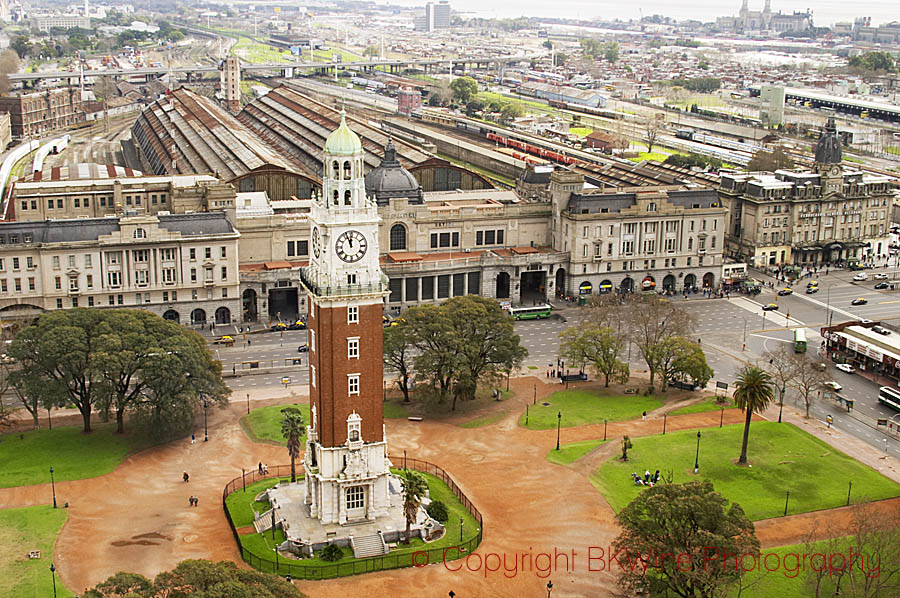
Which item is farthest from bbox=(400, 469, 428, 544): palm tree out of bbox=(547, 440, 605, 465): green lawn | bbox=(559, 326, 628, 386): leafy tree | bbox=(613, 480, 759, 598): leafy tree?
bbox=(559, 326, 628, 386): leafy tree

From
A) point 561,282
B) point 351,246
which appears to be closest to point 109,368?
point 351,246

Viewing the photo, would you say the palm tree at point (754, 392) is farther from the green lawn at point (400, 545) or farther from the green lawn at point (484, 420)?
the green lawn at point (400, 545)

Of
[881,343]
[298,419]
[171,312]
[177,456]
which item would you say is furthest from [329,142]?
[881,343]

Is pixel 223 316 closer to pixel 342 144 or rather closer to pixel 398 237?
pixel 398 237

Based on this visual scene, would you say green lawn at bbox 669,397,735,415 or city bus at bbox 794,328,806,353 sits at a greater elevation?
city bus at bbox 794,328,806,353

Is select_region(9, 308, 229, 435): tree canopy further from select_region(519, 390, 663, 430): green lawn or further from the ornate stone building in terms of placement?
the ornate stone building

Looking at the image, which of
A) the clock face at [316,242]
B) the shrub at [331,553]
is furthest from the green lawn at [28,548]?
the clock face at [316,242]

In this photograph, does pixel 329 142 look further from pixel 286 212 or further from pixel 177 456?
pixel 286 212
